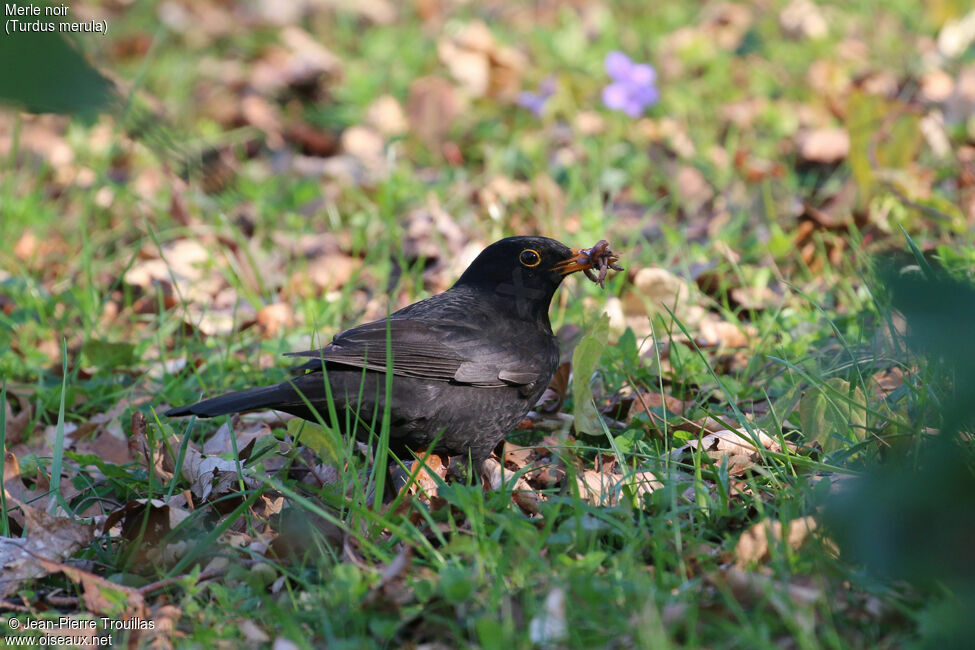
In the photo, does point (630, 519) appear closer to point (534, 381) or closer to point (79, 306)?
point (534, 381)

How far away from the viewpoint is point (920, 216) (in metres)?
4.85

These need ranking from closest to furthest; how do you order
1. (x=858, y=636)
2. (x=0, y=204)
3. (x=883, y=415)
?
(x=858, y=636) < (x=883, y=415) < (x=0, y=204)

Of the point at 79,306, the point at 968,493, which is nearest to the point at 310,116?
the point at 79,306

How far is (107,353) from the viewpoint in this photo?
415cm

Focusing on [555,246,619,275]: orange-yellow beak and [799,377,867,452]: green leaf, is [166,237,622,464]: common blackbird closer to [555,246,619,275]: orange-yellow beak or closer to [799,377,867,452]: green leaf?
[555,246,619,275]: orange-yellow beak

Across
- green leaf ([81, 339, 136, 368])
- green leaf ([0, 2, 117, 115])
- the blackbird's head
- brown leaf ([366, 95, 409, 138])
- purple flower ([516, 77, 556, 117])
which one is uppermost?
green leaf ([0, 2, 117, 115])

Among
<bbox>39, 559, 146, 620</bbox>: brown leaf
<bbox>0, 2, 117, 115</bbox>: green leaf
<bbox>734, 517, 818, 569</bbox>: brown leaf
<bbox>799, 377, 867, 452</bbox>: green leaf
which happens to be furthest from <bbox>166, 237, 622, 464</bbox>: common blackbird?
<bbox>0, 2, 117, 115</bbox>: green leaf

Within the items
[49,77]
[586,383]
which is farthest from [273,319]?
[49,77]

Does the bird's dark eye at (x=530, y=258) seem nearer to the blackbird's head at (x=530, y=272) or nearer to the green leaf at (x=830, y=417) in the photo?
the blackbird's head at (x=530, y=272)

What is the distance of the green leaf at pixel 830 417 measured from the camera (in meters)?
2.87

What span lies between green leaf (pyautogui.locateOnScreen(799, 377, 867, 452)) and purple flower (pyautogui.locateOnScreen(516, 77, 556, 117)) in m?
3.65

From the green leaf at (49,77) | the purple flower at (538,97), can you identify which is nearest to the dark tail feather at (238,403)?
the green leaf at (49,77)

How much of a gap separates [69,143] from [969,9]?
6.39m

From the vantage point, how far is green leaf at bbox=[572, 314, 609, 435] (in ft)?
10.5
